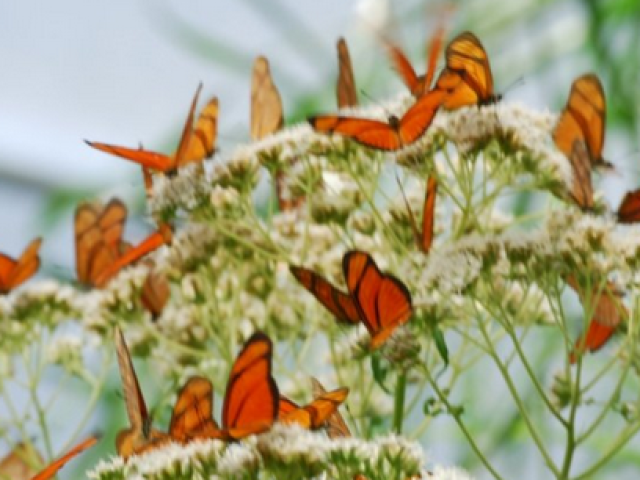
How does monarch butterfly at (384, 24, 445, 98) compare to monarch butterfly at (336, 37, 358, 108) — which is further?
monarch butterfly at (336, 37, 358, 108)

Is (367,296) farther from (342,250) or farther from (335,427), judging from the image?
(342,250)

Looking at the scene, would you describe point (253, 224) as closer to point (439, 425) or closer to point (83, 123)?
point (439, 425)

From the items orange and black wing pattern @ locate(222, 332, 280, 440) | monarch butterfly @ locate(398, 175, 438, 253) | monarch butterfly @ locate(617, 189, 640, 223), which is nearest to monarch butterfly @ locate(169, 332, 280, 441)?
orange and black wing pattern @ locate(222, 332, 280, 440)

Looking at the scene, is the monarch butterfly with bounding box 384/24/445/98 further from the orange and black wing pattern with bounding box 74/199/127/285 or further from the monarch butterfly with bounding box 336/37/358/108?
the orange and black wing pattern with bounding box 74/199/127/285

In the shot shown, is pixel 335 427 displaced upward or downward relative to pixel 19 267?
downward

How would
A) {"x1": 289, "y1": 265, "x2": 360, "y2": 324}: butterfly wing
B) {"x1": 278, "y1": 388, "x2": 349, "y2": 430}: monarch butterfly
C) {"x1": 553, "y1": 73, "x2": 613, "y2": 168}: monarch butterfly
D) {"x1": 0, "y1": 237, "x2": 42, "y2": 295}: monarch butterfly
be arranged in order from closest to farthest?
{"x1": 278, "y1": 388, "x2": 349, "y2": 430}: monarch butterfly
{"x1": 289, "y1": 265, "x2": 360, "y2": 324}: butterfly wing
{"x1": 553, "y1": 73, "x2": 613, "y2": 168}: monarch butterfly
{"x1": 0, "y1": 237, "x2": 42, "y2": 295}: monarch butterfly

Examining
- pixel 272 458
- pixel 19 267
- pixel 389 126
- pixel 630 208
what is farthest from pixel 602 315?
pixel 19 267

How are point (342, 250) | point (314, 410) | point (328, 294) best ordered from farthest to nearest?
1. point (342, 250)
2. point (328, 294)
3. point (314, 410)
